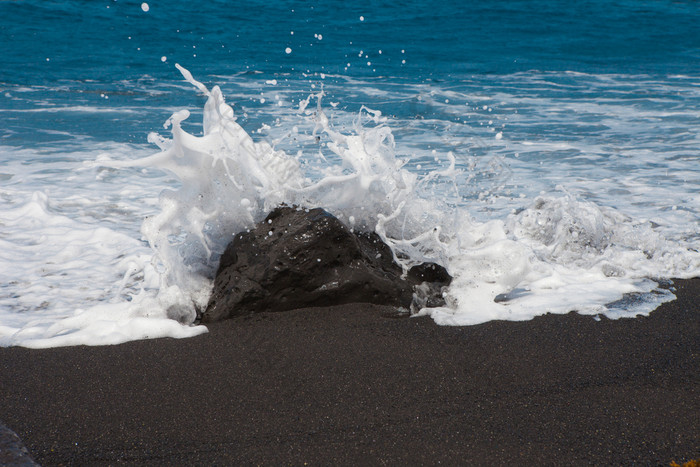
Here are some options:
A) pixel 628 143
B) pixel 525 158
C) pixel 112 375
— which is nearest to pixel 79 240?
pixel 112 375

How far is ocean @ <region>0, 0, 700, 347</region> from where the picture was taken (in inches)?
130

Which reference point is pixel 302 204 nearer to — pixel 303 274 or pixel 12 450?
pixel 303 274

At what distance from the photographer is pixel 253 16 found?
747 inches

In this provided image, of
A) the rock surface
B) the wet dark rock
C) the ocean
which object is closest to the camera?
the wet dark rock

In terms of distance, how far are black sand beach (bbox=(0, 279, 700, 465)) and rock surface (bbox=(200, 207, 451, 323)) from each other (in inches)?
3.7

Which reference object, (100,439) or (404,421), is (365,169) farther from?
(100,439)

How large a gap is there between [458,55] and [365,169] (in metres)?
14.2

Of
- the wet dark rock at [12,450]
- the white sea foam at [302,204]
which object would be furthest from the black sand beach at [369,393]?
the white sea foam at [302,204]

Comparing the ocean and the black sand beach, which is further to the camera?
the ocean

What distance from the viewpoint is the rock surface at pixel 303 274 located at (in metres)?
3.03

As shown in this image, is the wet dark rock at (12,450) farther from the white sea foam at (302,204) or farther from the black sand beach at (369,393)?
the white sea foam at (302,204)

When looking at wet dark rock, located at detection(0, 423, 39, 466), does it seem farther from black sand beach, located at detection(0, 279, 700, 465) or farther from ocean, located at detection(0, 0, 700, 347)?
ocean, located at detection(0, 0, 700, 347)

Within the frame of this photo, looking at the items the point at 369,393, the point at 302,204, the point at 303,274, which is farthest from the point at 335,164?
the point at 369,393

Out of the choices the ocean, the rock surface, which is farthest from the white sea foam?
the rock surface
